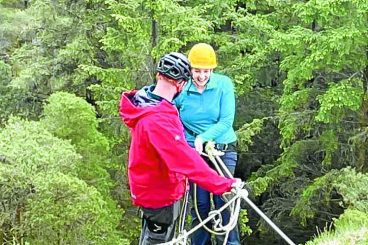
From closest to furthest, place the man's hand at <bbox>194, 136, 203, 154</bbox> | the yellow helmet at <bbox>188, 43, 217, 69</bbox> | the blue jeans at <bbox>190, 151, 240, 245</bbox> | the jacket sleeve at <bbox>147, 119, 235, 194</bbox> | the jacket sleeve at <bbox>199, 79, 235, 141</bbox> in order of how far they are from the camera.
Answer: the jacket sleeve at <bbox>147, 119, 235, 194</bbox> < the yellow helmet at <bbox>188, 43, 217, 69</bbox> < the man's hand at <bbox>194, 136, 203, 154</bbox> < the jacket sleeve at <bbox>199, 79, 235, 141</bbox> < the blue jeans at <bbox>190, 151, 240, 245</bbox>

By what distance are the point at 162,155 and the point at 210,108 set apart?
1.65m

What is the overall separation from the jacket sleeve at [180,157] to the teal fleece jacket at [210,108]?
1518mm

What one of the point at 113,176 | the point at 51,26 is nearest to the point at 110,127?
the point at 113,176

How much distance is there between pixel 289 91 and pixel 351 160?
207 cm

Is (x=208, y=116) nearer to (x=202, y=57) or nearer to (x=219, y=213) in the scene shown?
(x=202, y=57)

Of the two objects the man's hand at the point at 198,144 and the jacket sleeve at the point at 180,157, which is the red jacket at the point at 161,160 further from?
the man's hand at the point at 198,144

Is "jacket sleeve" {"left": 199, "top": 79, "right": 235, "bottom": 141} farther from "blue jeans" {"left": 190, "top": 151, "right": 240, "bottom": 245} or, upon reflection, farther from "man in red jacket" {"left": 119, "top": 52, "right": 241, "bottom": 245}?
"man in red jacket" {"left": 119, "top": 52, "right": 241, "bottom": 245}

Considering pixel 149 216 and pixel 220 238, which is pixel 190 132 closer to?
pixel 220 238

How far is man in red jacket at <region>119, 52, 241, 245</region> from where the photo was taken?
341cm

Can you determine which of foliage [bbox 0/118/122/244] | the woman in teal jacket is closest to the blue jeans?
the woman in teal jacket

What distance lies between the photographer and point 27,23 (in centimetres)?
1756

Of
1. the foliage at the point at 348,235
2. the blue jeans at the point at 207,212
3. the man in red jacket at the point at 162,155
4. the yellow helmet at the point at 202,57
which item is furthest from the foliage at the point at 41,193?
the man in red jacket at the point at 162,155

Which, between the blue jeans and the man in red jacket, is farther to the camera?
the blue jeans

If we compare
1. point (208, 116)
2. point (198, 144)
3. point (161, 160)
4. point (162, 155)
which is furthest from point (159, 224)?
point (208, 116)
